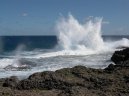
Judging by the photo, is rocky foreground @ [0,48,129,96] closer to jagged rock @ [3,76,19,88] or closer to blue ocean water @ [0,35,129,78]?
jagged rock @ [3,76,19,88]

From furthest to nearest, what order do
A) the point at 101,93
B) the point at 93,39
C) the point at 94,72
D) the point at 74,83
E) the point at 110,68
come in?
the point at 93,39, the point at 110,68, the point at 94,72, the point at 74,83, the point at 101,93

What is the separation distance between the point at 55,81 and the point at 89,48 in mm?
43954

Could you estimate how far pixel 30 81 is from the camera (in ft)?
32.8

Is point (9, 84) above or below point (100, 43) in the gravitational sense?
below

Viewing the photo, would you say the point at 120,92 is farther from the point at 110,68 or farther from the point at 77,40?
the point at 77,40

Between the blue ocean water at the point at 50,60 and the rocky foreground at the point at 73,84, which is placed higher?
the blue ocean water at the point at 50,60

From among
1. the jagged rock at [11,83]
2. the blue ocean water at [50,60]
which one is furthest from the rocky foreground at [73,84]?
the blue ocean water at [50,60]

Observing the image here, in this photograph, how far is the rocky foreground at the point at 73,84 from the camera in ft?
29.3

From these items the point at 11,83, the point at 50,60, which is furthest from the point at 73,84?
the point at 50,60

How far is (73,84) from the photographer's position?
32.1 feet

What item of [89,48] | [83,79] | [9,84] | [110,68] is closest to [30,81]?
[9,84]

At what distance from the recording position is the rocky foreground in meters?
8.92

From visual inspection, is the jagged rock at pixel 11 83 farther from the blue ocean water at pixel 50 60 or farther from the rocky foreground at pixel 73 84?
the blue ocean water at pixel 50 60

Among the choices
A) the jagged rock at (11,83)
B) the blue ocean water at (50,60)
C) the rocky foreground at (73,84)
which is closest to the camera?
the rocky foreground at (73,84)
